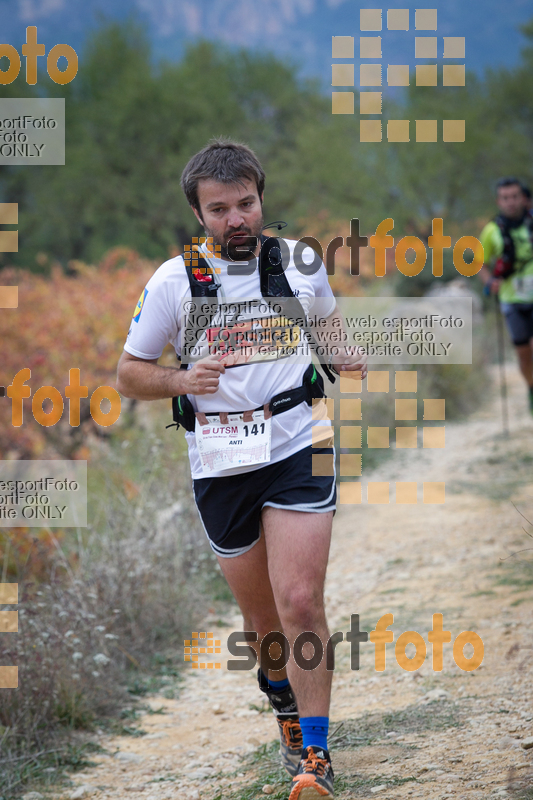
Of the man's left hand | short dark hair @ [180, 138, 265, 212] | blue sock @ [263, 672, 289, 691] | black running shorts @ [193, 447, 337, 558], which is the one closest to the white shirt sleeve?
short dark hair @ [180, 138, 265, 212]

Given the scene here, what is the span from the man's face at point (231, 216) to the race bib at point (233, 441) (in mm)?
561

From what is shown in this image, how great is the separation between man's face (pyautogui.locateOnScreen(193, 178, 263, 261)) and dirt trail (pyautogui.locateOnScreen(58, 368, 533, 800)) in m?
1.88

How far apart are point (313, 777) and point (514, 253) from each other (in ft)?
18.7

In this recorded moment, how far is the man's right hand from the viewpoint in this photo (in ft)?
8.41

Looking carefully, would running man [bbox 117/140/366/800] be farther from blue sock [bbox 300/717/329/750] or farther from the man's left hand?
the man's left hand

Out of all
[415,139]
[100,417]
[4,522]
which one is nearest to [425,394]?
[100,417]

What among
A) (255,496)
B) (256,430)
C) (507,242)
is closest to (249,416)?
(256,430)

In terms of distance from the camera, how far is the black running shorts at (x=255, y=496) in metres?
2.68

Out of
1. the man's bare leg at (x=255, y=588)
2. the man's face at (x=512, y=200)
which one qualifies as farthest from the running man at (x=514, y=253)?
the man's bare leg at (x=255, y=588)

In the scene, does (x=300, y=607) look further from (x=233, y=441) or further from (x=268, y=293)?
(x=268, y=293)

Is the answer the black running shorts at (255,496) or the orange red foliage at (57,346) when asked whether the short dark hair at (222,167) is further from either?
the orange red foliage at (57,346)

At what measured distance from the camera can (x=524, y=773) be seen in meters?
2.58

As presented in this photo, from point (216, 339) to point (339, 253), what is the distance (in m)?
13.8

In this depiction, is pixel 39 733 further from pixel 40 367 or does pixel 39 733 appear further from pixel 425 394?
pixel 425 394
